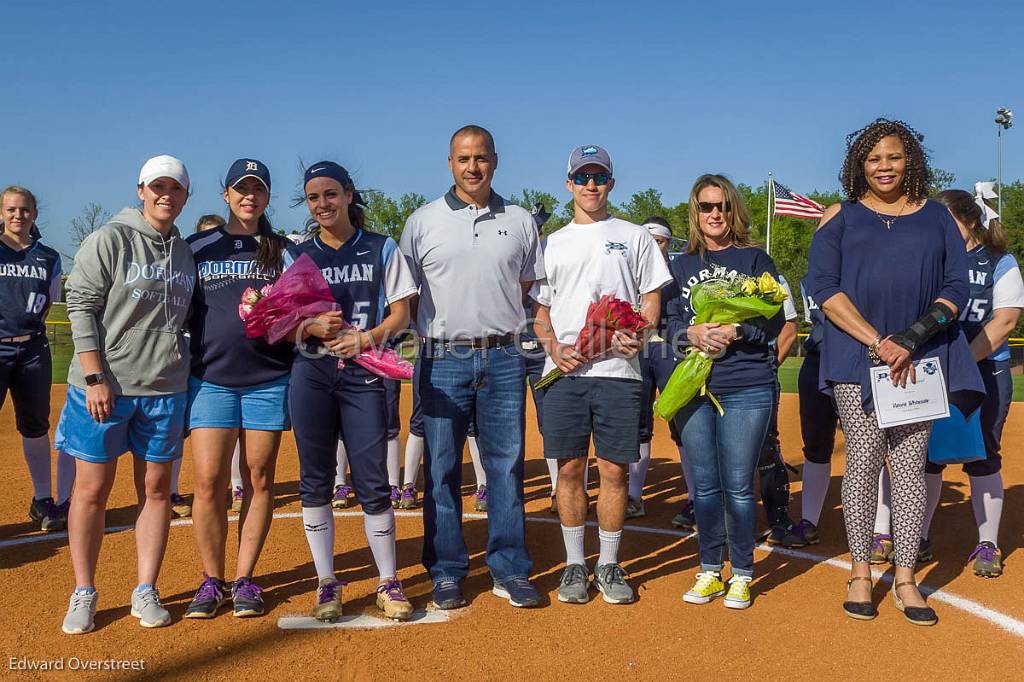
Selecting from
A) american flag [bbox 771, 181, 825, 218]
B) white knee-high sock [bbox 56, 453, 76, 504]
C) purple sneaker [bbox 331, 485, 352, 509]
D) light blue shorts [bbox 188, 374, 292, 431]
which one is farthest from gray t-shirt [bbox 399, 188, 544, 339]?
american flag [bbox 771, 181, 825, 218]

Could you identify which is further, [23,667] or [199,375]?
[199,375]

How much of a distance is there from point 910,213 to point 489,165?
230cm

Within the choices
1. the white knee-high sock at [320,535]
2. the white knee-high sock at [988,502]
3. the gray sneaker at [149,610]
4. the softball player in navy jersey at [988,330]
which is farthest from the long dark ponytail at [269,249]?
the white knee-high sock at [988,502]

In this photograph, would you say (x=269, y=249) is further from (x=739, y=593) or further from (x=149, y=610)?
(x=739, y=593)

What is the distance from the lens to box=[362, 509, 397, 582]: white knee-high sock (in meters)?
4.57

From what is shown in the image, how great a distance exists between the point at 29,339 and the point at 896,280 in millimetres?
6154

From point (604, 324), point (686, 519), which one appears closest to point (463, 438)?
point (604, 324)

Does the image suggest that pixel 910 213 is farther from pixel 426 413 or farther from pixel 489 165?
pixel 426 413

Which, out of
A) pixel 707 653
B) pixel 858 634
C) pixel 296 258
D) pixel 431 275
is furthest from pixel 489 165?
pixel 858 634

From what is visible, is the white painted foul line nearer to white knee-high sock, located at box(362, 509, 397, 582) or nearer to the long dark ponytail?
white knee-high sock, located at box(362, 509, 397, 582)

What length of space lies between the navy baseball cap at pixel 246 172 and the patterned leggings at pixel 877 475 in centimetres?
334

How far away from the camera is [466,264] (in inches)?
186

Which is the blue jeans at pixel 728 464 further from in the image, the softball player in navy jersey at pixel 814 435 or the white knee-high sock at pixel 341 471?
the white knee-high sock at pixel 341 471

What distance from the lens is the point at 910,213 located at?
4523 mm
